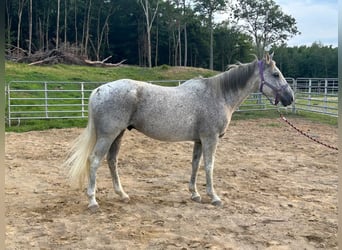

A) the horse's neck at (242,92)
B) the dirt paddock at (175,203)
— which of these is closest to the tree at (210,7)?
the dirt paddock at (175,203)

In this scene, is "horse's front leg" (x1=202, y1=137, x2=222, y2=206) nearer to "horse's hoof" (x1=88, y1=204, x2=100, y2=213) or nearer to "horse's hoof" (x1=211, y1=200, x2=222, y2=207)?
"horse's hoof" (x1=211, y1=200, x2=222, y2=207)

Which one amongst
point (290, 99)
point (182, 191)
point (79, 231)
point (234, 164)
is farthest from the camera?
point (234, 164)

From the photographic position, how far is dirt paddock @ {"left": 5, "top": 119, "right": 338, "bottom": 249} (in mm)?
2730

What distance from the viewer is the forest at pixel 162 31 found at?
26172 millimetres

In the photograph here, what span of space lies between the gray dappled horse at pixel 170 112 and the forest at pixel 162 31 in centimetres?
2153

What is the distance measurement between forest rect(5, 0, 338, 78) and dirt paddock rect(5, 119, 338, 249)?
19951mm

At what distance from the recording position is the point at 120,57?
104 ft

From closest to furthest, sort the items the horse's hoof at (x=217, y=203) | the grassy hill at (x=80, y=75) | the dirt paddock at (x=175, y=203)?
the dirt paddock at (x=175, y=203) → the horse's hoof at (x=217, y=203) → the grassy hill at (x=80, y=75)

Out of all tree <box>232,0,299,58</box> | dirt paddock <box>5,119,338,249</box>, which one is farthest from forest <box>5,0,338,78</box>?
dirt paddock <box>5,119,338,249</box>

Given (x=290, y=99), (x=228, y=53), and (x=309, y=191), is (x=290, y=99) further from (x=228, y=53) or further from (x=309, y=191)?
(x=228, y=53)

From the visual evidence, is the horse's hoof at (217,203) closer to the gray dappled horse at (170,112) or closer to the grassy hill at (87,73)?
the gray dappled horse at (170,112)

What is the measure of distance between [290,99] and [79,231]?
248cm

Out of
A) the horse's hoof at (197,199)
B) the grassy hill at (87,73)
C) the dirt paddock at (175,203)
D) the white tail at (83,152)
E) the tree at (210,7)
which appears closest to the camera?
the dirt paddock at (175,203)

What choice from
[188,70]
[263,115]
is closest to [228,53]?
[188,70]
